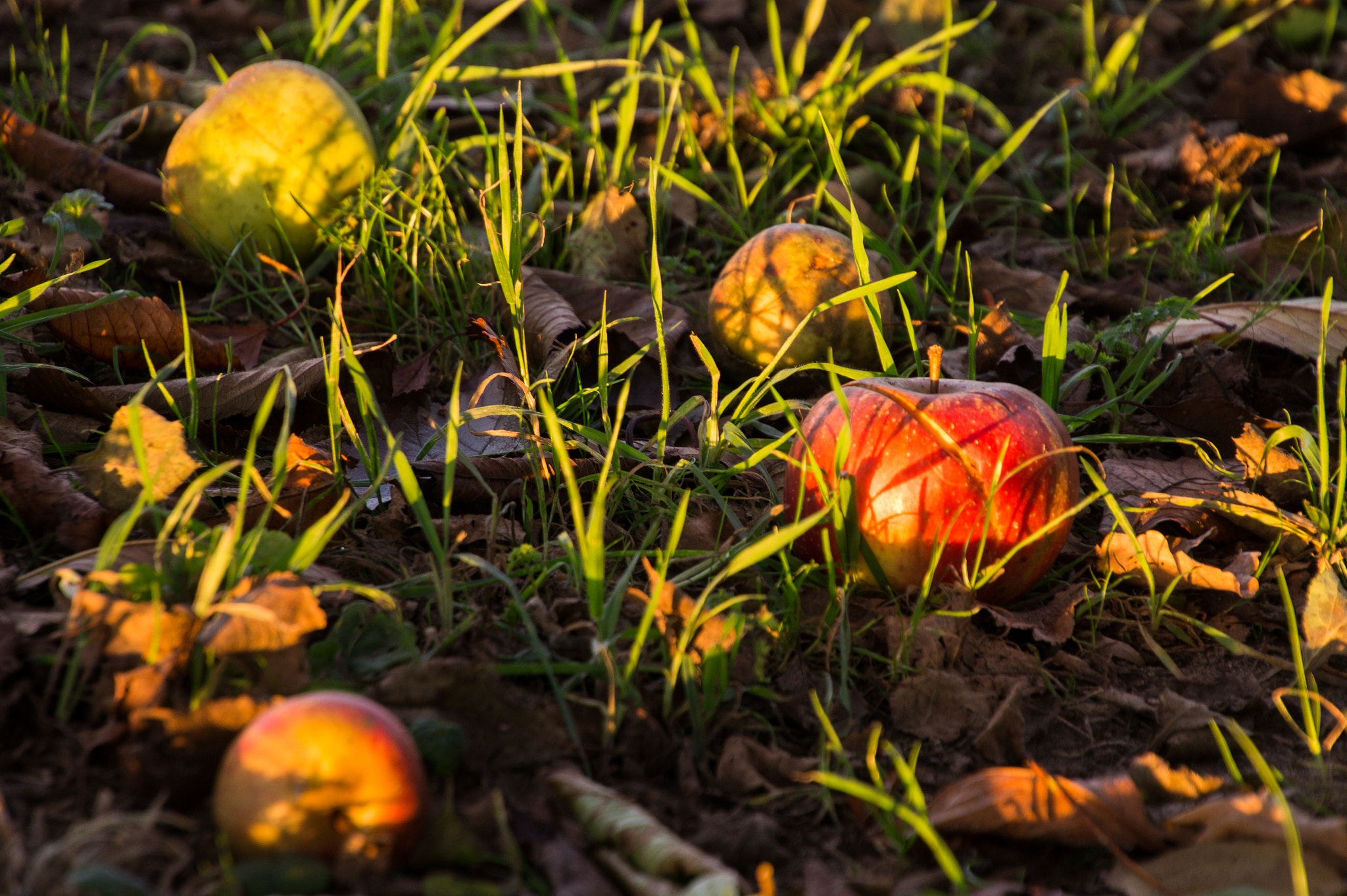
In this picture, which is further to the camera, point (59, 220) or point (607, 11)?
point (607, 11)

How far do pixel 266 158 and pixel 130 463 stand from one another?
3.78 ft

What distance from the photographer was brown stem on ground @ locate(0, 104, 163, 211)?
288 centimetres

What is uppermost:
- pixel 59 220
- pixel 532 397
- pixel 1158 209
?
pixel 59 220

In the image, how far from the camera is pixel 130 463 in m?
1.61

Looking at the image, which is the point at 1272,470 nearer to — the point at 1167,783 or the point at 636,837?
the point at 1167,783

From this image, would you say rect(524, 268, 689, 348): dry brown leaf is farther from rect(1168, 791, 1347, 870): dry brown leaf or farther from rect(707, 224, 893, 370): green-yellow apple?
rect(1168, 791, 1347, 870): dry brown leaf

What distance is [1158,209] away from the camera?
3.31 metres

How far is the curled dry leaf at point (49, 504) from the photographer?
157 centimetres

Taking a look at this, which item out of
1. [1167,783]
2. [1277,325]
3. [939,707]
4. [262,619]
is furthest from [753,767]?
[1277,325]

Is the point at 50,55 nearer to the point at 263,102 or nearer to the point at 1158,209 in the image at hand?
the point at 263,102

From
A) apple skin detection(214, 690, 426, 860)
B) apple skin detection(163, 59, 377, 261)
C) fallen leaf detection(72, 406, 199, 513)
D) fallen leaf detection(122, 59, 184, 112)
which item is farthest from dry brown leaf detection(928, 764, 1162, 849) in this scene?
fallen leaf detection(122, 59, 184, 112)

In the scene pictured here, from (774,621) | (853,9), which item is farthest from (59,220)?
(853,9)

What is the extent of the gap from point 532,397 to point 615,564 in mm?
330

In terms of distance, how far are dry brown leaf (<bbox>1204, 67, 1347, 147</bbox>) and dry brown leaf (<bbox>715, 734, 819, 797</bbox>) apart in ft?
10.8
